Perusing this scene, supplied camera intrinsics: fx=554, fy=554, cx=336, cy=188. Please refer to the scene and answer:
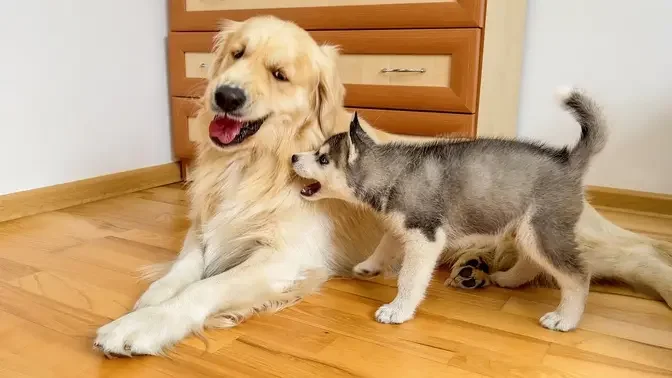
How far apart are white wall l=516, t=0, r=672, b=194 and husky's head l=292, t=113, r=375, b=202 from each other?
1419 mm

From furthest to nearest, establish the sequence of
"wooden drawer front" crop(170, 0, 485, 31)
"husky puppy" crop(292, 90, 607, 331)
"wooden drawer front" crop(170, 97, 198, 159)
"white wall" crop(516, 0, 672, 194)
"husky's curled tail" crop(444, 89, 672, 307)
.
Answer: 1. "wooden drawer front" crop(170, 97, 198, 159)
2. "white wall" crop(516, 0, 672, 194)
3. "wooden drawer front" crop(170, 0, 485, 31)
4. "husky's curled tail" crop(444, 89, 672, 307)
5. "husky puppy" crop(292, 90, 607, 331)

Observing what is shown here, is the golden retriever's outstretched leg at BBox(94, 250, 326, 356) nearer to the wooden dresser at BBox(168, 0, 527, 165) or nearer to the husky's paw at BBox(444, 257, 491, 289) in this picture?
the husky's paw at BBox(444, 257, 491, 289)

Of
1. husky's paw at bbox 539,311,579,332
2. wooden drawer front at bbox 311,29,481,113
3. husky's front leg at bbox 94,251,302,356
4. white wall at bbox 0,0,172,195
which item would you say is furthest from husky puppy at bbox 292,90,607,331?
white wall at bbox 0,0,172,195

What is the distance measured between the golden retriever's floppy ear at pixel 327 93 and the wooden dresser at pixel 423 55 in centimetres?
60

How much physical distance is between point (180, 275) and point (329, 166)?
47 centimetres

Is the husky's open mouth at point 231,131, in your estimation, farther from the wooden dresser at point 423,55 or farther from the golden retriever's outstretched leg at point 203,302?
the wooden dresser at point 423,55

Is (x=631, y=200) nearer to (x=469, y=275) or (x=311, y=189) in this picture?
(x=469, y=275)

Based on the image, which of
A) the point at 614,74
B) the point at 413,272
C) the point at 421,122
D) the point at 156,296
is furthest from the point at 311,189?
the point at 614,74

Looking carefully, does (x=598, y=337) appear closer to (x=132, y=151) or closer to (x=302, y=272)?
(x=302, y=272)

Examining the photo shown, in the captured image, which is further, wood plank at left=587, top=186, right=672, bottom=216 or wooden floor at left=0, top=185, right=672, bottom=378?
wood plank at left=587, top=186, right=672, bottom=216

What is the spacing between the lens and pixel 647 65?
2242mm

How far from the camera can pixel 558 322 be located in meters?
1.27

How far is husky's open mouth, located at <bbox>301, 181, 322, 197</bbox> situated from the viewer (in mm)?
1427

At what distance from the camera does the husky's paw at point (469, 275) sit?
1521mm
